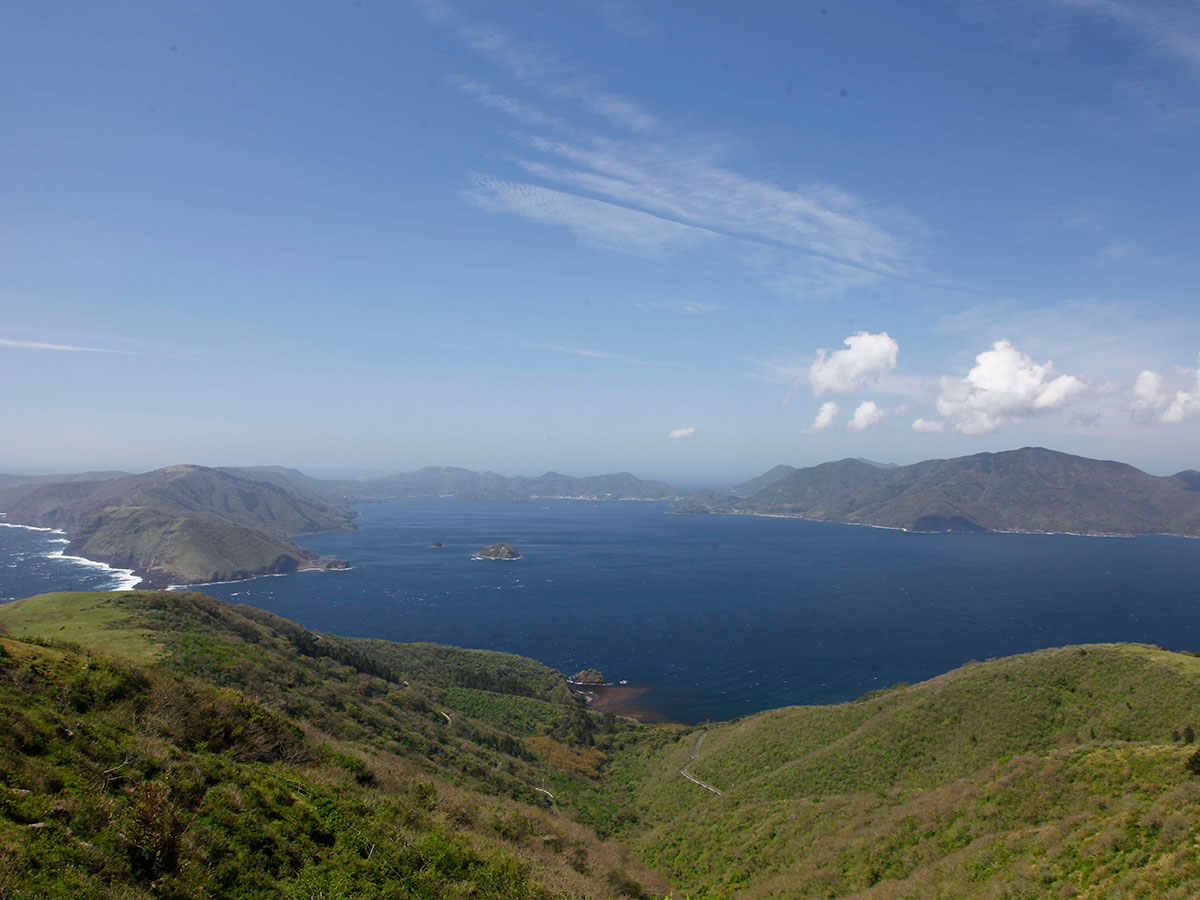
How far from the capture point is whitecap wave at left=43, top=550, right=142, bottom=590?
148 metres

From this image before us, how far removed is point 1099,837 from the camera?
59.9 feet

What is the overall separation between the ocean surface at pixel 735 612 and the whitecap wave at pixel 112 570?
251 centimetres

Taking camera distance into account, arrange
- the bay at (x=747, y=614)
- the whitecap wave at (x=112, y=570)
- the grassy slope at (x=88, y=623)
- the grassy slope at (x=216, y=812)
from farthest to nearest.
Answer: the whitecap wave at (x=112, y=570) < the bay at (x=747, y=614) < the grassy slope at (x=88, y=623) < the grassy slope at (x=216, y=812)

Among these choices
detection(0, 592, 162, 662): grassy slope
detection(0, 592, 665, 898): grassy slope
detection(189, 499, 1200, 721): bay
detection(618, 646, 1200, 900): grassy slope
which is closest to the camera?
detection(0, 592, 665, 898): grassy slope

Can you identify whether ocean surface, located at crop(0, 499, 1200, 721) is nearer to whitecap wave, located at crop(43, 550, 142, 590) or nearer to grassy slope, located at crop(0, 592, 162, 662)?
whitecap wave, located at crop(43, 550, 142, 590)

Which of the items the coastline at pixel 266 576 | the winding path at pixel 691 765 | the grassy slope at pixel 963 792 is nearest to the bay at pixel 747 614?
the coastline at pixel 266 576

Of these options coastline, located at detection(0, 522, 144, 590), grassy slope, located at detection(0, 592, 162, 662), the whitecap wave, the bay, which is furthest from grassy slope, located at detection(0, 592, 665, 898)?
coastline, located at detection(0, 522, 144, 590)

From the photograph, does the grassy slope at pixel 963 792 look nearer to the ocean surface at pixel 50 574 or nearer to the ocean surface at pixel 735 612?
the ocean surface at pixel 735 612

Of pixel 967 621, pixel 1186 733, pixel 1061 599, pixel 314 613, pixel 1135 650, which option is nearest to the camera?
pixel 1186 733

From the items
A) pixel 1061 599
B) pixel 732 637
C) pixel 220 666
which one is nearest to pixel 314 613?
pixel 732 637

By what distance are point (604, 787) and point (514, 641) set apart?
68171mm

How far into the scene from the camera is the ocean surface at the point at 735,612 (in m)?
101

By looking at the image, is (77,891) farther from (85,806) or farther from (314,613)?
(314,613)

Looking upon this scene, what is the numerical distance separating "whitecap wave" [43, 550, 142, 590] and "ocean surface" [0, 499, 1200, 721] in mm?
2508
